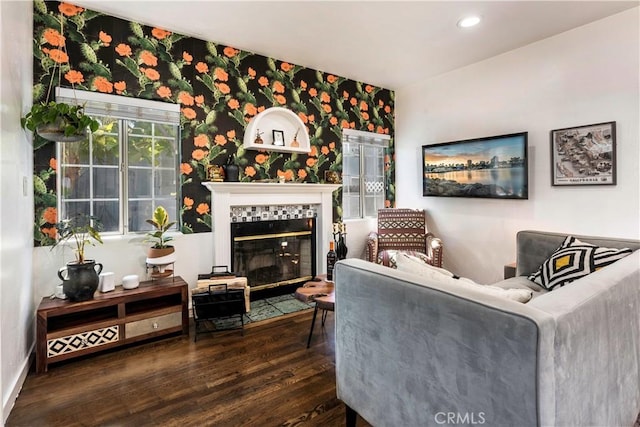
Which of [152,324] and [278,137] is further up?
[278,137]

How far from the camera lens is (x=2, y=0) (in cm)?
178

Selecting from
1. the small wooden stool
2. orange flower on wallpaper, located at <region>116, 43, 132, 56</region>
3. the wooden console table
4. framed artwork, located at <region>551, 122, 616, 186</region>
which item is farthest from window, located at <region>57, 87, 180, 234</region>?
framed artwork, located at <region>551, 122, 616, 186</region>

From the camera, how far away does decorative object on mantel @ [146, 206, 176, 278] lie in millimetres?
2902

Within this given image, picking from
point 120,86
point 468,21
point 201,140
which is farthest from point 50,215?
point 468,21

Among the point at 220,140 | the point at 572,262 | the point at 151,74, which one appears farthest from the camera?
the point at 220,140

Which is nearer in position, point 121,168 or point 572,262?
point 572,262

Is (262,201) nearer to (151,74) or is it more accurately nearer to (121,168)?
(121,168)

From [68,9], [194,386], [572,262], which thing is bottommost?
[194,386]

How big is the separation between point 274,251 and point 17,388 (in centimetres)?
240

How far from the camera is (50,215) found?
266 centimetres

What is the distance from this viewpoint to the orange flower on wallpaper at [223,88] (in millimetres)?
3463

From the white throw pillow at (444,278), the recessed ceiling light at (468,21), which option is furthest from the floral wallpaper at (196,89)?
the white throw pillow at (444,278)

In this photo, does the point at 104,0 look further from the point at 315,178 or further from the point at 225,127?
the point at 315,178

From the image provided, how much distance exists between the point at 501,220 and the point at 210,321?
3349mm
